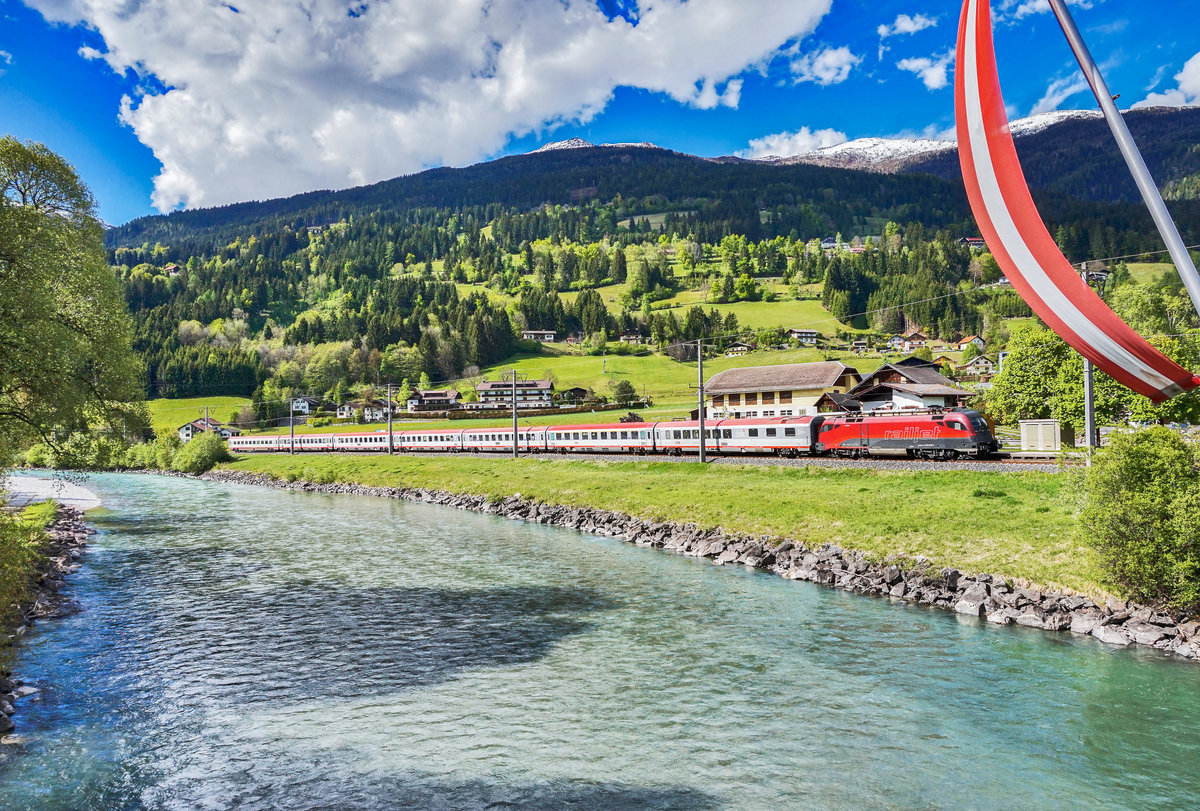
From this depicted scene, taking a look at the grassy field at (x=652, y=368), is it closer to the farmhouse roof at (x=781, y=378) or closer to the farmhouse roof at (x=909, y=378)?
the farmhouse roof at (x=781, y=378)

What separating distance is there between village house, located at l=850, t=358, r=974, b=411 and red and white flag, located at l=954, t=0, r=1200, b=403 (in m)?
67.0

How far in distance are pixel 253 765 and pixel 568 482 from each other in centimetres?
3113

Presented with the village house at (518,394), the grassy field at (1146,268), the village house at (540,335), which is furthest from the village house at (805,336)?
the grassy field at (1146,268)

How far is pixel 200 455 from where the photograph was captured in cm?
7731

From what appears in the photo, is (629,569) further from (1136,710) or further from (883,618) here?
(1136,710)

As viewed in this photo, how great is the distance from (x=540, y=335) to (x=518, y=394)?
56.7 metres

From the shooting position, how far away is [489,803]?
348 inches

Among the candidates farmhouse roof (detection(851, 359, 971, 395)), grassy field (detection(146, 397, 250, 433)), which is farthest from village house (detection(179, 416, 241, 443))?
farmhouse roof (detection(851, 359, 971, 395))

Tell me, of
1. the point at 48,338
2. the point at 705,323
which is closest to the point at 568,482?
the point at 48,338

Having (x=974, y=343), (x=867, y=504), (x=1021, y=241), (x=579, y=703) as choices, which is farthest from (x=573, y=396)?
(x=1021, y=241)


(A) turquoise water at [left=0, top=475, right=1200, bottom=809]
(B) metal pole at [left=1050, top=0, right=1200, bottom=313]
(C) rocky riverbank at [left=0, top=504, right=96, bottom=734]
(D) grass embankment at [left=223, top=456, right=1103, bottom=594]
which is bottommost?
(A) turquoise water at [left=0, top=475, right=1200, bottom=809]

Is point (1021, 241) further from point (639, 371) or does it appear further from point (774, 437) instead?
point (639, 371)

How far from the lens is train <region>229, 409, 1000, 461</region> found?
124 feet

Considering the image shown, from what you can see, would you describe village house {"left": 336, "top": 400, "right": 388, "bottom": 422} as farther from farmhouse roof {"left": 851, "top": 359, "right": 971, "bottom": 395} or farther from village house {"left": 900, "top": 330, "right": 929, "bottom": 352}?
village house {"left": 900, "top": 330, "right": 929, "bottom": 352}
